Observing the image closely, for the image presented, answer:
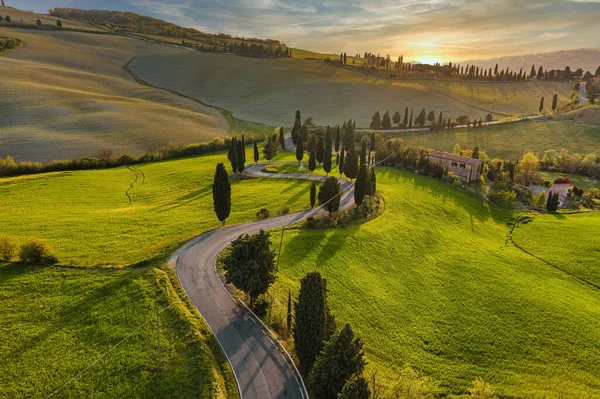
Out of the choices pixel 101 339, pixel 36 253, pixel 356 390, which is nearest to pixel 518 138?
pixel 356 390

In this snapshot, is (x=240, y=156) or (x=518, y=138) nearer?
(x=240, y=156)

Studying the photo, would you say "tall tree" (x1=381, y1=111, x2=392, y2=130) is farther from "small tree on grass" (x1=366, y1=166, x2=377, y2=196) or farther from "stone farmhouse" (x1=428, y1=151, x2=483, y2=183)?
"small tree on grass" (x1=366, y1=166, x2=377, y2=196)

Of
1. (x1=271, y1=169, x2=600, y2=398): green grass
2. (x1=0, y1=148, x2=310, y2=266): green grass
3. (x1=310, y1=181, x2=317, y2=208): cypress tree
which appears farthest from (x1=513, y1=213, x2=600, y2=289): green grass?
(x1=0, y1=148, x2=310, y2=266): green grass

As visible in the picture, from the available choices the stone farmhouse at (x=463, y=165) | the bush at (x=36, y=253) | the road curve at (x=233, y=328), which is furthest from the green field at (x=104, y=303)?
the stone farmhouse at (x=463, y=165)

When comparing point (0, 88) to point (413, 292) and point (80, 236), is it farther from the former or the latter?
point (413, 292)

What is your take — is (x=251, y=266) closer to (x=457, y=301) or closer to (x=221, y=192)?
(x=221, y=192)

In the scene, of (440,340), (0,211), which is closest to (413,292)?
(440,340)
